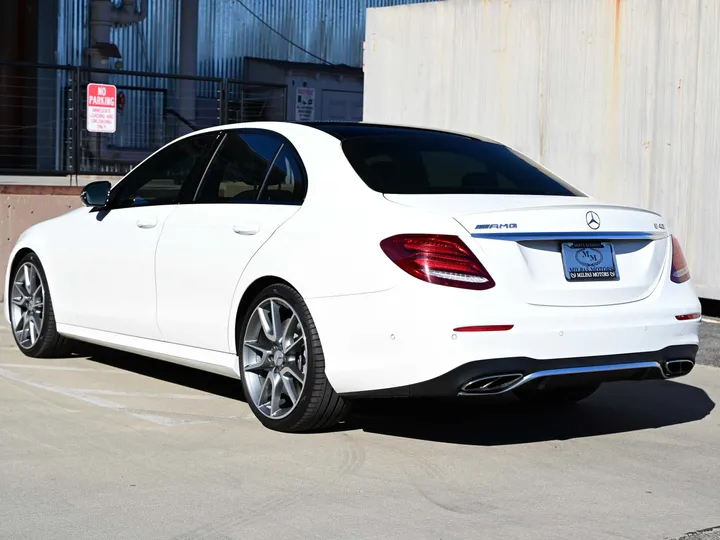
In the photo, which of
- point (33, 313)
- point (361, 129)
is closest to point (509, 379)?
point (361, 129)

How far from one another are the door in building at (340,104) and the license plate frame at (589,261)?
2010cm

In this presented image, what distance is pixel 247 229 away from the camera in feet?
20.7

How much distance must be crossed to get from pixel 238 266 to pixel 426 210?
3.90 ft

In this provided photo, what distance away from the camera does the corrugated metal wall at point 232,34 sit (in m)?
23.6

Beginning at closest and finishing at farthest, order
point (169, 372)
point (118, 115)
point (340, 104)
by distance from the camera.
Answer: point (169, 372) → point (118, 115) → point (340, 104)

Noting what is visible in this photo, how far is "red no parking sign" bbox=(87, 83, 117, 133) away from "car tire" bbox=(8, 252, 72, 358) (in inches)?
246

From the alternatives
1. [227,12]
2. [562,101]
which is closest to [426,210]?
[562,101]

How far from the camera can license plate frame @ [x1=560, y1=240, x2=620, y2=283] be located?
223 inches

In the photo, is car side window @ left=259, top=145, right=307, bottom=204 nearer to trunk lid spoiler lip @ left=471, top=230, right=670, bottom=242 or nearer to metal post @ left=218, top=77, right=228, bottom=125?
trunk lid spoiler lip @ left=471, top=230, right=670, bottom=242

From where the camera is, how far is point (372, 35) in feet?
43.9

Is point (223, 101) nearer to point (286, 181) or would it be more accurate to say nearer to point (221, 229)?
point (221, 229)

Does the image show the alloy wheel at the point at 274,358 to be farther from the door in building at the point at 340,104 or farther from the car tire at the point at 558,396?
the door in building at the point at 340,104

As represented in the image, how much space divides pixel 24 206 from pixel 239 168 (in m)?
6.17

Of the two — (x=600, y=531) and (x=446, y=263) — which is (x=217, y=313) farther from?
(x=600, y=531)
